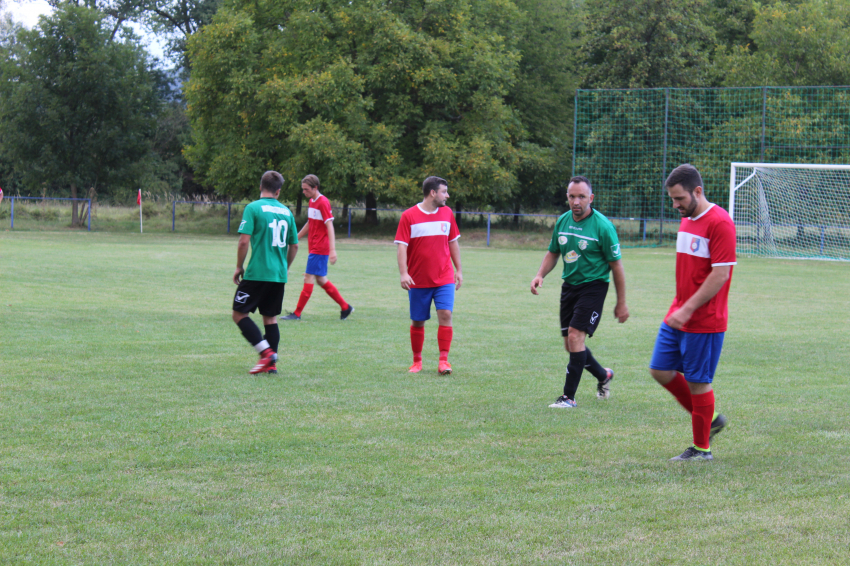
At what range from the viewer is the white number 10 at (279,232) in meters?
7.78

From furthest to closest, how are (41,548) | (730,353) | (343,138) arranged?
(343,138), (730,353), (41,548)

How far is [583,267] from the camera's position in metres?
6.70

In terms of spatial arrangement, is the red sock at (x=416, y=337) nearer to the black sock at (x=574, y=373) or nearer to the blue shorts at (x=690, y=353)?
the black sock at (x=574, y=373)

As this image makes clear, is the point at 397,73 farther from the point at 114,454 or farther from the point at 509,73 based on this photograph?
the point at 114,454

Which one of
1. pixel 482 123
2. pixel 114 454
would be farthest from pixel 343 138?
pixel 114 454

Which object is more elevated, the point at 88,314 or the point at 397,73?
the point at 397,73

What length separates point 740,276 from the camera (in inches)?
770

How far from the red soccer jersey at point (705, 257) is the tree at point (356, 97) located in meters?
28.9

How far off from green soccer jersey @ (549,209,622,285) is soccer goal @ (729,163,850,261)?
70.3 feet

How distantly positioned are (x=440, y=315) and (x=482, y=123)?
97.4 feet

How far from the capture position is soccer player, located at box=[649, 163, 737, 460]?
484 cm

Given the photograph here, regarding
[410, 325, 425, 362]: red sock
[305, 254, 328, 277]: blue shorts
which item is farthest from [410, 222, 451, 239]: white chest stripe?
[305, 254, 328, 277]: blue shorts

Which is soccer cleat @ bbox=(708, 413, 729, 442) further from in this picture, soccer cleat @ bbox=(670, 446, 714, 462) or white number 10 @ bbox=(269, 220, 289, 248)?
white number 10 @ bbox=(269, 220, 289, 248)

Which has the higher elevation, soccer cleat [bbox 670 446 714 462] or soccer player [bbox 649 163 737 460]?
soccer player [bbox 649 163 737 460]
